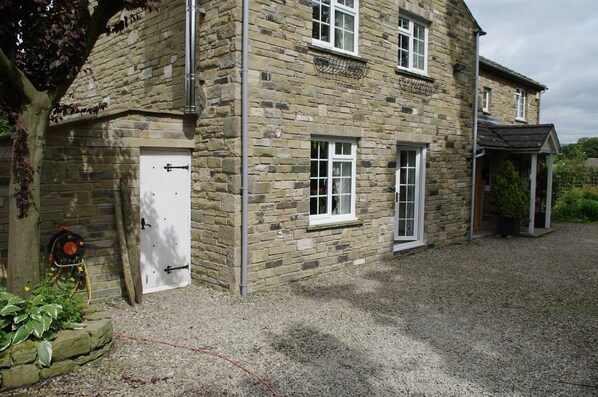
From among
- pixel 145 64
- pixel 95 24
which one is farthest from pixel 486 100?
pixel 95 24

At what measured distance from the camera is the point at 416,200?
10.6 meters

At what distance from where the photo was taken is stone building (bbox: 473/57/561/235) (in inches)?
538

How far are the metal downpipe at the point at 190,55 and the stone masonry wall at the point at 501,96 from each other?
1207 cm

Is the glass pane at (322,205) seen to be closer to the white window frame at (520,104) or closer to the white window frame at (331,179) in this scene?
the white window frame at (331,179)

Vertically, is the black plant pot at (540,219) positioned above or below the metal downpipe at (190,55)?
below

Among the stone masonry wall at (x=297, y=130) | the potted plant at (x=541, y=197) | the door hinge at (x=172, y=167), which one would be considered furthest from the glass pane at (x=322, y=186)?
A: the potted plant at (x=541, y=197)

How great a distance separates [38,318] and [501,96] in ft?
58.8

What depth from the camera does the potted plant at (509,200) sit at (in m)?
13.0

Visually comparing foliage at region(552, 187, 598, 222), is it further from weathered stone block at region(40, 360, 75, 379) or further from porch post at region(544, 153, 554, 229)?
weathered stone block at region(40, 360, 75, 379)

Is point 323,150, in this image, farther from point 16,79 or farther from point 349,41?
point 16,79

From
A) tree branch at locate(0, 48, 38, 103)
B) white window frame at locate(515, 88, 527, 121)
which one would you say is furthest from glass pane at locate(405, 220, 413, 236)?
white window frame at locate(515, 88, 527, 121)

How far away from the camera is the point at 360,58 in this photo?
8539 mm

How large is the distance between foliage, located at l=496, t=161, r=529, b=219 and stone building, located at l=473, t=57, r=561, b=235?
25.6 inches

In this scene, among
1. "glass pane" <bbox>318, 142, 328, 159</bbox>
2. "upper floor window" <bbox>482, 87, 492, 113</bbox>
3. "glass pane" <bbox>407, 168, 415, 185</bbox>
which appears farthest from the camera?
"upper floor window" <bbox>482, 87, 492, 113</bbox>
